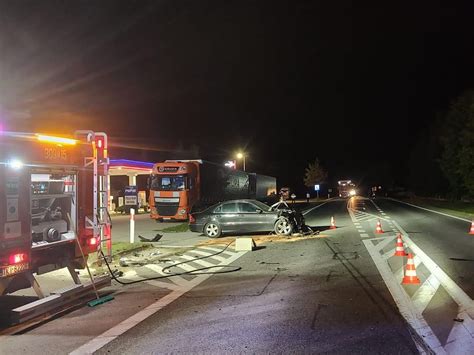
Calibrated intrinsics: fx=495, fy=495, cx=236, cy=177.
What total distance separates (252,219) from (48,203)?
35.5 ft

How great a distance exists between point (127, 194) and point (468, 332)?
33147 mm

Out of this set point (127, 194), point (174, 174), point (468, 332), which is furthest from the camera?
point (127, 194)

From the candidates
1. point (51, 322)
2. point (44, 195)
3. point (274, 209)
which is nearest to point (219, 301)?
point (51, 322)

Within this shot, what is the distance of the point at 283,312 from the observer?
732 cm

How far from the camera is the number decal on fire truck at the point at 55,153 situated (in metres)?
7.62

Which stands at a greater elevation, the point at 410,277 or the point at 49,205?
the point at 49,205

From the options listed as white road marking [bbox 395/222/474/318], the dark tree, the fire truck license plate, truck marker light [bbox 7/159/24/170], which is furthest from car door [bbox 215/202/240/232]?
the dark tree

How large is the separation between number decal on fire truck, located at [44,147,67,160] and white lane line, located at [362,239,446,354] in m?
5.73

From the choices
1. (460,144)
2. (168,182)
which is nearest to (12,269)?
(168,182)

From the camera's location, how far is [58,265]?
8141 mm

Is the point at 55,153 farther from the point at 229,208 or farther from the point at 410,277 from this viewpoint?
the point at 229,208

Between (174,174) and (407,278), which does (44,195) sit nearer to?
(407,278)

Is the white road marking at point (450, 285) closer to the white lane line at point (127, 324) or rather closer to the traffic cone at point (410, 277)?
the traffic cone at point (410, 277)

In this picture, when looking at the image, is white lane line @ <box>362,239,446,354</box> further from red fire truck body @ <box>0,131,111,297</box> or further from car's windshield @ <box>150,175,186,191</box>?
car's windshield @ <box>150,175,186,191</box>
